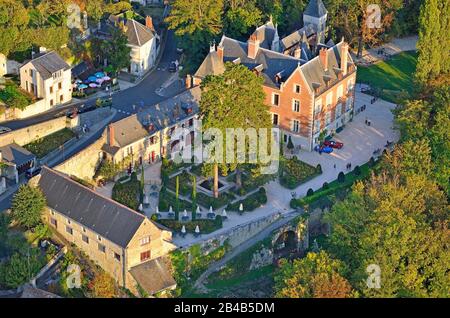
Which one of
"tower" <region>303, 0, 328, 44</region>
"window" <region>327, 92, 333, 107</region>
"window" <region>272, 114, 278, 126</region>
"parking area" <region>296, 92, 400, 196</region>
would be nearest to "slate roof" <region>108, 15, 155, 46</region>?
"tower" <region>303, 0, 328, 44</region>

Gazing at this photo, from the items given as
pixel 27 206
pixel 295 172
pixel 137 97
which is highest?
pixel 27 206

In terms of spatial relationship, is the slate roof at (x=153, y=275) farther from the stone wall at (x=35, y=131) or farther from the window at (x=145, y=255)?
the stone wall at (x=35, y=131)

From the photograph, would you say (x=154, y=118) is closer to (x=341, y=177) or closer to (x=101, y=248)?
(x=341, y=177)

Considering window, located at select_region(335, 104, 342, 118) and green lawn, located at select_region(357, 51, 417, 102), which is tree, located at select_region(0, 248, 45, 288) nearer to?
window, located at select_region(335, 104, 342, 118)

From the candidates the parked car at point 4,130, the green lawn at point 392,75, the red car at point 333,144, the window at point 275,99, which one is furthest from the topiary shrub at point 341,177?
the parked car at point 4,130

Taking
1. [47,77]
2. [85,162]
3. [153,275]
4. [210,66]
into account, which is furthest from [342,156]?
[47,77]

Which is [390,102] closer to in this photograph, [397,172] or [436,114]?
[436,114]
